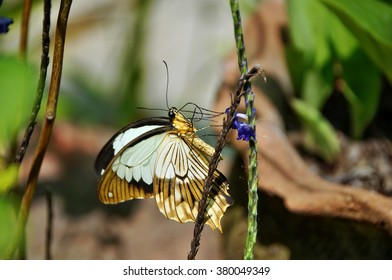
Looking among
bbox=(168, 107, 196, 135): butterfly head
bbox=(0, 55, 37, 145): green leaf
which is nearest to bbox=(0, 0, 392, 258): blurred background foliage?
bbox=(0, 55, 37, 145): green leaf

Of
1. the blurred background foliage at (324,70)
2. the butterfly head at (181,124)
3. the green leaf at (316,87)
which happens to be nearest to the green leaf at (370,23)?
the blurred background foliage at (324,70)

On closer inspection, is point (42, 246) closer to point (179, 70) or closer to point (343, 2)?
point (343, 2)

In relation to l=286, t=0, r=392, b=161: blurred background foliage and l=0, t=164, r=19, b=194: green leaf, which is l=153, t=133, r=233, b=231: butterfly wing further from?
l=286, t=0, r=392, b=161: blurred background foliage

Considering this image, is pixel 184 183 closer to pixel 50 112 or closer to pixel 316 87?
pixel 50 112

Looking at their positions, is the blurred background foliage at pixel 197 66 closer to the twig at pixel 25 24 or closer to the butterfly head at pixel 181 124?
the twig at pixel 25 24

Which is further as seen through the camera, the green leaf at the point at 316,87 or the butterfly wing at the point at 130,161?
the green leaf at the point at 316,87

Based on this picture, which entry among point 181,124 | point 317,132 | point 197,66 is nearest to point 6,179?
point 181,124
